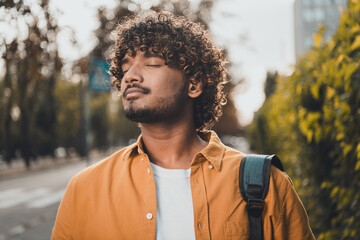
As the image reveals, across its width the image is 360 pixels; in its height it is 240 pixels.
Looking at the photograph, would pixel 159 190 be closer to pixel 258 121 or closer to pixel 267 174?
pixel 267 174

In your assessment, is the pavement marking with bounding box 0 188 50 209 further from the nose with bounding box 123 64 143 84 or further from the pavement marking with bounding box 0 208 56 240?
the nose with bounding box 123 64 143 84

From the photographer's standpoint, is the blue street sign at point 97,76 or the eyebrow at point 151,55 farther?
the blue street sign at point 97,76

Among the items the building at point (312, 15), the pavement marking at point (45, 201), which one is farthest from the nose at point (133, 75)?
the building at point (312, 15)

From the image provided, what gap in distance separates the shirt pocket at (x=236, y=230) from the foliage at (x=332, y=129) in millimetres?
945

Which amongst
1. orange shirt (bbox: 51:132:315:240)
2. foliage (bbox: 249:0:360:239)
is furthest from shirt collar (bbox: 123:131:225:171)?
foliage (bbox: 249:0:360:239)

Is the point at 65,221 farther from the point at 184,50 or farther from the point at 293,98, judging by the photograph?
the point at 293,98

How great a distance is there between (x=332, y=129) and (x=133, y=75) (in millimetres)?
1891

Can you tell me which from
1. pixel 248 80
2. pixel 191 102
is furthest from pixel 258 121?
pixel 191 102

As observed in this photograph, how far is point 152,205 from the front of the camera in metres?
1.99

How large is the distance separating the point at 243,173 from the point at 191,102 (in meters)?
0.67

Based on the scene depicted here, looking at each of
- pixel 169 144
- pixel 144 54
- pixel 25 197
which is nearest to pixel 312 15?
pixel 25 197

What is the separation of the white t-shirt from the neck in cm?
12

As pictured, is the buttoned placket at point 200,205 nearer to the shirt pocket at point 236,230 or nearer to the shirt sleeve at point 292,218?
the shirt pocket at point 236,230

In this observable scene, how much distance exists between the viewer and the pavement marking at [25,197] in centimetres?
1215
